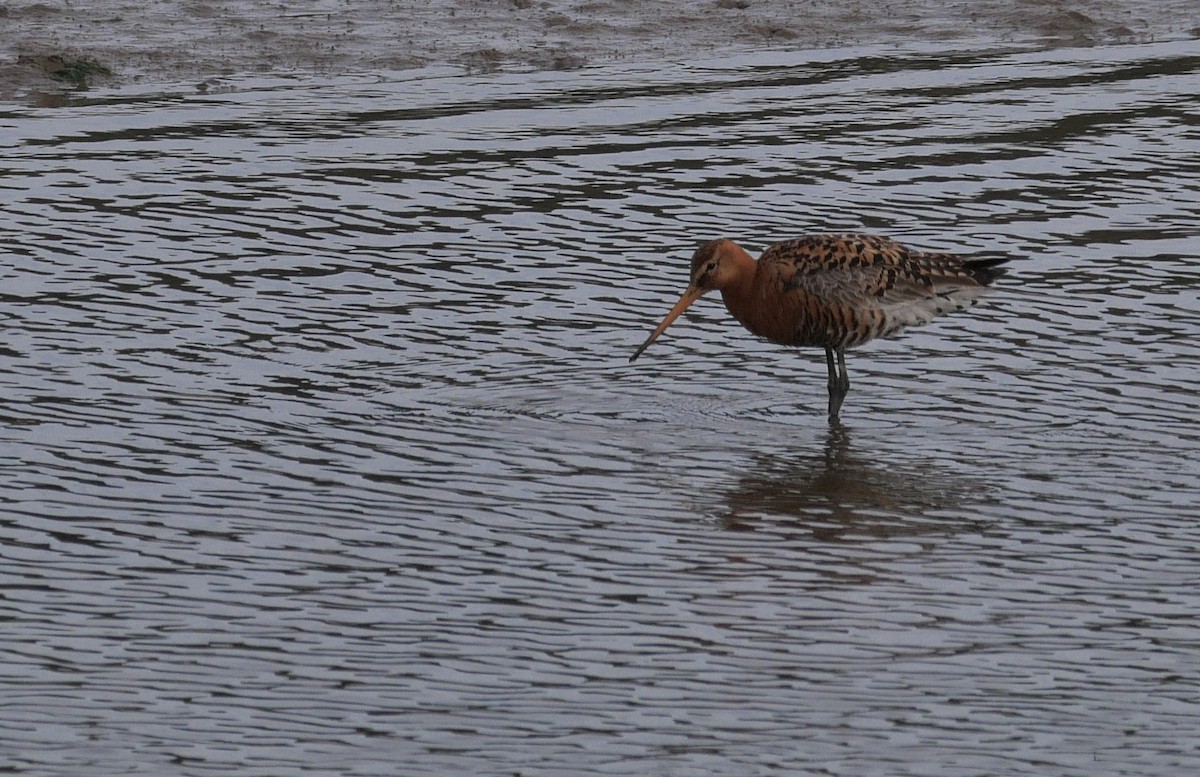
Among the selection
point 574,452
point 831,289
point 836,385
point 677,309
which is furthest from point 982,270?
point 574,452

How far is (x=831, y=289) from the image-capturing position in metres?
10.6

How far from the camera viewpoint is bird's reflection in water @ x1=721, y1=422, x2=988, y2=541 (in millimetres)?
8758

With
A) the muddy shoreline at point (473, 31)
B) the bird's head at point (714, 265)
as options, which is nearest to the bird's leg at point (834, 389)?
the bird's head at point (714, 265)

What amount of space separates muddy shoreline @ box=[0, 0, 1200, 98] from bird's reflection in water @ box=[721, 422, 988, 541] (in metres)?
9.70

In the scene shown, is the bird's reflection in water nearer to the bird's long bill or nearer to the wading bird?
the wading bird

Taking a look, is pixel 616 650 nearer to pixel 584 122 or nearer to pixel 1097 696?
pixel 1097 696

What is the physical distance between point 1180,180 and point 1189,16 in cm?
711

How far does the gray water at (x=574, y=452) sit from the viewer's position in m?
6.77

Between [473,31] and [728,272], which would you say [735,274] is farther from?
[473,31]

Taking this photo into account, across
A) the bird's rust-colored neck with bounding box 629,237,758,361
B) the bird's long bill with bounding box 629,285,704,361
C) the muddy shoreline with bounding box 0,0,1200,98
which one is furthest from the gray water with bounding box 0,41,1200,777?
the muddy shoreline with bounding box 0,0,1200,98

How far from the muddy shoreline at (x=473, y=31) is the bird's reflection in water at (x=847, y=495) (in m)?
9.70

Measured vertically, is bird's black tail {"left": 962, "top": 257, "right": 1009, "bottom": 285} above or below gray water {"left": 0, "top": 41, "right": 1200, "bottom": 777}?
above

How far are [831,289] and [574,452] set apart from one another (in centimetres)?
166

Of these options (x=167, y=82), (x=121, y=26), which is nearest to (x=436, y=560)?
(x=167, y=82)
